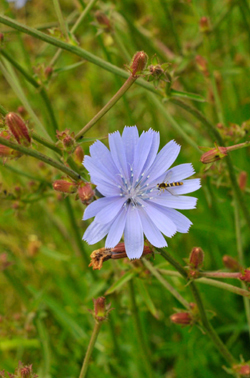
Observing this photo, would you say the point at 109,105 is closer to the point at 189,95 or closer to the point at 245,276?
the point at 189,95

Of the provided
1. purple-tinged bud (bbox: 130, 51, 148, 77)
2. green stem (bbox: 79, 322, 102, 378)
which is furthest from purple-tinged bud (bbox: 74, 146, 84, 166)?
green stem (bbox: 79, 322, 102, 378)

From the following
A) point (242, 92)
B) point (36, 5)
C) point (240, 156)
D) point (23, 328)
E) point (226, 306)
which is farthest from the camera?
point (36, 5)

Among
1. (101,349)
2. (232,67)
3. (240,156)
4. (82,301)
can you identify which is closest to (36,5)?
(232,67)

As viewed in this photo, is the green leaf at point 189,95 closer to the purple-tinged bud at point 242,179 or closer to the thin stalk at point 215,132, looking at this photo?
the thin stalk at point 215,132

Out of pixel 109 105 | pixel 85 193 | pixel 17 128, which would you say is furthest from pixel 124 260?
pixel 17 128

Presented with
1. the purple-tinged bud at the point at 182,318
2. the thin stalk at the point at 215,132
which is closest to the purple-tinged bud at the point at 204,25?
the thin stalk at the point at 215,132

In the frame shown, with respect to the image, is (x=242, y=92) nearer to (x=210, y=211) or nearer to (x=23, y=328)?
(x=210, y=211)

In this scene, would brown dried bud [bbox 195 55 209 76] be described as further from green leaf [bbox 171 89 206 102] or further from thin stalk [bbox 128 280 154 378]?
thin stalk [bbox 128 280 154 378]
